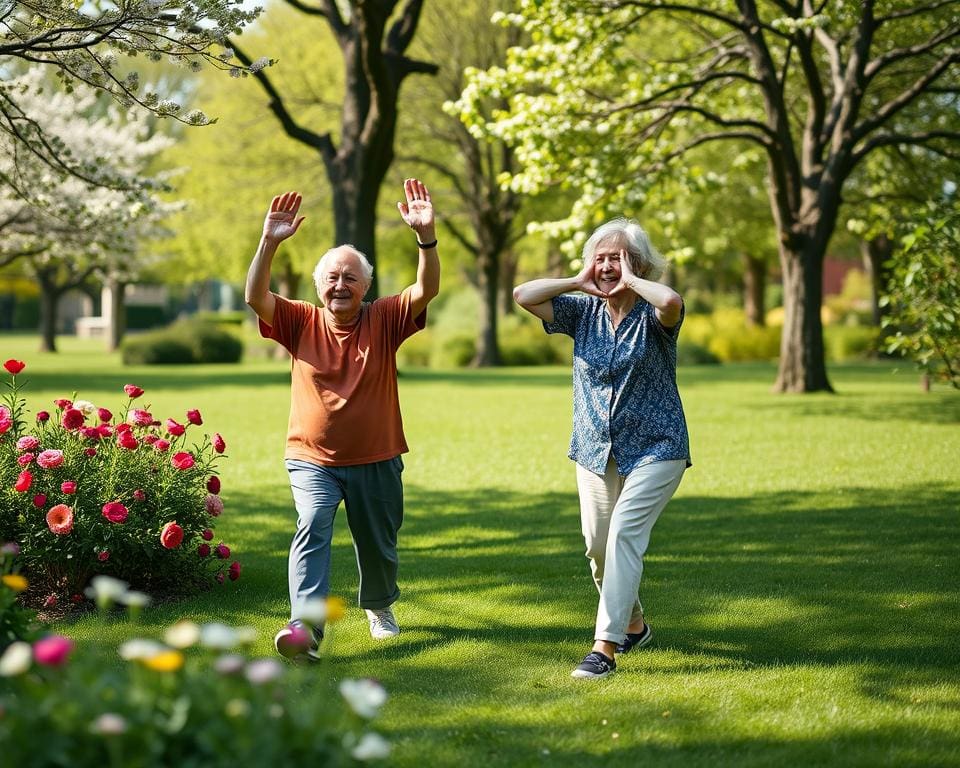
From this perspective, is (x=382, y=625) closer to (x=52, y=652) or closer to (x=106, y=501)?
(x=106, y=501)

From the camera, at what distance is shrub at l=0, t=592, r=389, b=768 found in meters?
2.50

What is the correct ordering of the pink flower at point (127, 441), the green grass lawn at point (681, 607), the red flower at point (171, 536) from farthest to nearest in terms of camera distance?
the pink flower at point (127, 441) < the red flower at point (171, 536) < the green grass lawn at point (681, 607)

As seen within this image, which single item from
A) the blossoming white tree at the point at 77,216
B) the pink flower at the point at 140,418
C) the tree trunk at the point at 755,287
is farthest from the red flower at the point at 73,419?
the tree trunk at the point at 755,287

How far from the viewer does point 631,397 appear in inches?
217

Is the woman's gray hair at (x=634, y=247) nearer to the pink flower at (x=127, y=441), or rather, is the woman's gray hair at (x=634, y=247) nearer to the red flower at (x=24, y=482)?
the pink flower at (x=127, y=441)

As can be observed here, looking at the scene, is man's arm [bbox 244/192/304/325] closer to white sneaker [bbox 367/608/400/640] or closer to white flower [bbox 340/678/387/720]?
white sneaker [bbox 367/608/400/640]

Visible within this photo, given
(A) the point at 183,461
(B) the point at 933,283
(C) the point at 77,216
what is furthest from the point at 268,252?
(C) the point at 77,216

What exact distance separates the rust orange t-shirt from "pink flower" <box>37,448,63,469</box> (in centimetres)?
143

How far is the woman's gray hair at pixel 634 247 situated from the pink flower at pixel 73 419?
3019mm

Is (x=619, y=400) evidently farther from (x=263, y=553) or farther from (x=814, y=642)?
(x=263, y=553)

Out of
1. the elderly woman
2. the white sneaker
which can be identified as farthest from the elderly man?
the elderly woman

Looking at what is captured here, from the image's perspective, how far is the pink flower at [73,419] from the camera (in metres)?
6.59

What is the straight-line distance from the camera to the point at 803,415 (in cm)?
1811

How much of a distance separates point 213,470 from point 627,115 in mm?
13677
